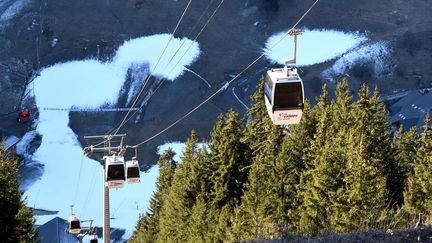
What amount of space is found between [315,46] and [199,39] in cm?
1985

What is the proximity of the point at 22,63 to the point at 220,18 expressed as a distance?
34802mm

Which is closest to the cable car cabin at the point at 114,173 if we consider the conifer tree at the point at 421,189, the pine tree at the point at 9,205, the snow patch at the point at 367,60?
the pine tree at the point at 9,205

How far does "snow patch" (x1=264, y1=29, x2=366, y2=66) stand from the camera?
3989 inches

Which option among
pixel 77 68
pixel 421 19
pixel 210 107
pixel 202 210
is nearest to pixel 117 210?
pixel 210 107

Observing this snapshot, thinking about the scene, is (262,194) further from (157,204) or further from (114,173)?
(157,204)

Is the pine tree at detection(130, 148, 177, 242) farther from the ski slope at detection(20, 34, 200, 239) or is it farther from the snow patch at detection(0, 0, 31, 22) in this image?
the snow patch at detection(0, 0, 31, 22)

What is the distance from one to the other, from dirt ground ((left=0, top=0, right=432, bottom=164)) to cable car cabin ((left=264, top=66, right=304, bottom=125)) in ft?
233

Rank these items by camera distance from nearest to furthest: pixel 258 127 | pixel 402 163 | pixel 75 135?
pixel 258 127 < pixel 402 163 < pixel 75 135

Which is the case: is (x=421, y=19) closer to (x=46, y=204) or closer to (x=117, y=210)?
(x=117, y=210)

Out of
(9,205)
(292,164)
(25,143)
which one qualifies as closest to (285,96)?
(9,205)

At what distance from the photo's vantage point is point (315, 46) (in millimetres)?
103750

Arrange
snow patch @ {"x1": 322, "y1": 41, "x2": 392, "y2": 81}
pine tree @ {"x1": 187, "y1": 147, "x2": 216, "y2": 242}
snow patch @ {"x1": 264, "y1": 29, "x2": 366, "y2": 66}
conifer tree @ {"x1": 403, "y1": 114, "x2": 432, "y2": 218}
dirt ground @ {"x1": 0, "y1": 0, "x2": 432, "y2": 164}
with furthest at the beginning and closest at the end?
snow patch @ {"x1": 264, "y1": 29, "x2": 366, "y2": 66} < snow patch @ {"x1": 322, "y1": 41, "x2": 392, "y2": 81} < dirt ground @ {"x1": 0, "y1": 0, "x2": 432, "y2": 164} < pine tree @ {"x1": 187, "y1": 147, "x2": 216, "y2": 242} < conifer tree @ {"x1": 403, "y1": 114, "x2": 432, "y2": 218}

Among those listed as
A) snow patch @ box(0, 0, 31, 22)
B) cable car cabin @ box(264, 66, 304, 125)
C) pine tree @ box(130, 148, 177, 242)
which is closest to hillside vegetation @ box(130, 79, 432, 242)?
pine tree @ box(130, 148, 177, 242)

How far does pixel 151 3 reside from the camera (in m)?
110
